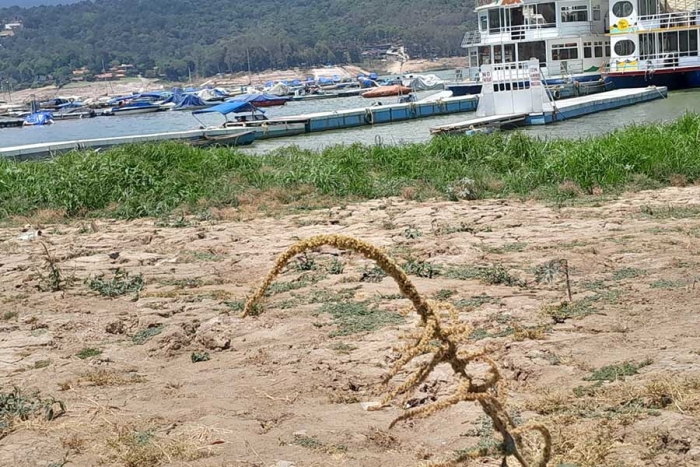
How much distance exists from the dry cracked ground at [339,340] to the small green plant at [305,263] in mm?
20

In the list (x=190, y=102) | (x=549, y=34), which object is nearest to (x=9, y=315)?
(x=549, y=34)

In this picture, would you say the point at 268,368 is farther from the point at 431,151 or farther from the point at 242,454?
the point at 431,151

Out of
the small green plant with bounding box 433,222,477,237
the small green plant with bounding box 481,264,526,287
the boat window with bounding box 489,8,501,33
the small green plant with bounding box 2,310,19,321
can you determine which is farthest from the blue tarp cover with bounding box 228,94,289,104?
the small green plant with bounding box 481,264,526,287

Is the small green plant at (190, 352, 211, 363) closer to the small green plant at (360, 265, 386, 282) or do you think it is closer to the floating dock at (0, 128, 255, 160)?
the small green plant at (360, 265, 386, 282)

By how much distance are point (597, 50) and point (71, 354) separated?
4411cm

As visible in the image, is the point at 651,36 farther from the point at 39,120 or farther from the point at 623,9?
the point at 39,120

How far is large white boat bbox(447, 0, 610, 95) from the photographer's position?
4533 cm

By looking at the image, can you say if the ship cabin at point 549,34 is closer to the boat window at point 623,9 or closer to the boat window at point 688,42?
the boat window at point 623,9

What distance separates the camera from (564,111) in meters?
30.7

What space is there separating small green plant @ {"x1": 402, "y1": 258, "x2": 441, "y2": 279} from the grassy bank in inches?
149

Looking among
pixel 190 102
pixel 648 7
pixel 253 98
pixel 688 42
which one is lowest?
pixel 190 102

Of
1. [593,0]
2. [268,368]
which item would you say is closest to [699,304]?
[268,368]

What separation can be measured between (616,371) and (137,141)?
21.1 metres

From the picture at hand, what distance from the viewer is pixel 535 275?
25.9 feet
